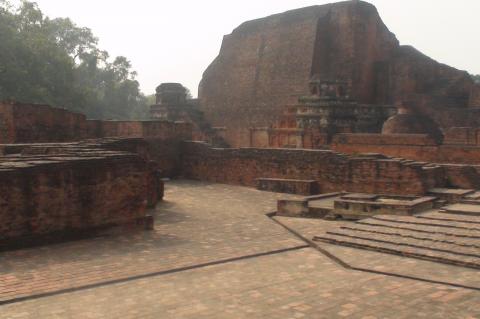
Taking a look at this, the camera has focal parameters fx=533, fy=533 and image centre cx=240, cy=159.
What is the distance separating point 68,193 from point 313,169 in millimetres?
6794

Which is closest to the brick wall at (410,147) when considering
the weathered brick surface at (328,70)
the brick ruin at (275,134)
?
the brick ruin at (275,134)

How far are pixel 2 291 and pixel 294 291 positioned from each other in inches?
105

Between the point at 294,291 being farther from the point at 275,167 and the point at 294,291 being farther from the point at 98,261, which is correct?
the point at 275,167

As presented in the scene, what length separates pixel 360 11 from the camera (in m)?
23.7

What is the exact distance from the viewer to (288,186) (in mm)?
12523

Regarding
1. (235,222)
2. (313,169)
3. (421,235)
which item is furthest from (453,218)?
(313,169)

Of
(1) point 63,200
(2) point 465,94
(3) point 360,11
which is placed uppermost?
(3) point 360,11

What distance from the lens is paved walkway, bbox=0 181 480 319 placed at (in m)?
4.45

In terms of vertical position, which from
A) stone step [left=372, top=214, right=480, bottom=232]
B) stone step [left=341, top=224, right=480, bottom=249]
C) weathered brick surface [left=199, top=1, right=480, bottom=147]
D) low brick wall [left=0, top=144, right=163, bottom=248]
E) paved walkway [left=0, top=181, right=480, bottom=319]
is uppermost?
weathered brick surface [left=199, top=1, right=480, bottom=147]

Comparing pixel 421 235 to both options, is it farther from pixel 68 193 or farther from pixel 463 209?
pixel 68 193

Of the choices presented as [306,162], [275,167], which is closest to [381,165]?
[306,162]

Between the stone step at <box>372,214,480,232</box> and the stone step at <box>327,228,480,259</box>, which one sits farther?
the stone step at <box>372,214,480,232</box>

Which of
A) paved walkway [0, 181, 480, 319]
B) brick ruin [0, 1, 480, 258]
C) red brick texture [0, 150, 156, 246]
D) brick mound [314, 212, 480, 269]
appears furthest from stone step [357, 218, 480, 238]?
red brick texture [0, 150, 156, 246]

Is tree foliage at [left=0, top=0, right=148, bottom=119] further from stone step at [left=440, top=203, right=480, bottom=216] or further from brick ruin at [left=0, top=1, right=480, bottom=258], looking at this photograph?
stone step at [left=440, top=203, right=480, bottom=216]
